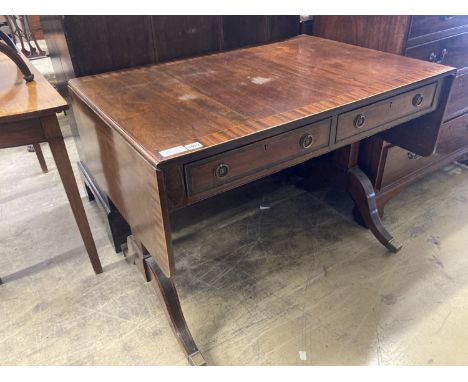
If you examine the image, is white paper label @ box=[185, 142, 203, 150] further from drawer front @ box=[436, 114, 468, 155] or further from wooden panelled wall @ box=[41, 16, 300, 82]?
drawer front @ box=[436, 114, 468, 155]

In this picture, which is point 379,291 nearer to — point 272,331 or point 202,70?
point 272,331

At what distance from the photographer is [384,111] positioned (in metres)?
1.17

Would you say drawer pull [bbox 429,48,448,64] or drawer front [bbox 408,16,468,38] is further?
drawer pull [bbox 429,48,448,64]

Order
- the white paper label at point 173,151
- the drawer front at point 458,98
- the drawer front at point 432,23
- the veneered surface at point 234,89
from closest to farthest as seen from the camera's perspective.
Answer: the white paper label at point 173,151
the veneered surface at point 234,89
the drawer front at point 432,23
the drawer front at point 458,98

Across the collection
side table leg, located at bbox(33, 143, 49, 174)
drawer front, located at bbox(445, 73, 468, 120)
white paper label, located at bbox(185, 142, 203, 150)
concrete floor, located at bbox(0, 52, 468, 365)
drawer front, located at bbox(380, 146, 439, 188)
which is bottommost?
concrete floor, located at bbox(0, 52, 468, 365)

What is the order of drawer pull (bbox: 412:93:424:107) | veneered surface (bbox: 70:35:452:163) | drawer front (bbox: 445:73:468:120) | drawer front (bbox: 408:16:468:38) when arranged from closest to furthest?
veneered surface (bbox: 70:35:452:163)
drawer pull (bbox: 412:93:424:107)
drawer front (bbox: 408:16:468:38)
drawer front (bbox: 445:73:468:120)

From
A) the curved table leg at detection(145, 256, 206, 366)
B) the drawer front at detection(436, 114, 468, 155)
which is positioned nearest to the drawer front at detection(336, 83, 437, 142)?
the drawer front at detection(436, 114, 468, 155)

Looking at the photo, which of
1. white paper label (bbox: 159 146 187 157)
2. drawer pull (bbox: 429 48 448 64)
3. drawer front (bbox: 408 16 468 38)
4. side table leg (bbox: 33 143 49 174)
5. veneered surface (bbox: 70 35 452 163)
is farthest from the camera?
side table leg (bbox: 33 143 49 174)

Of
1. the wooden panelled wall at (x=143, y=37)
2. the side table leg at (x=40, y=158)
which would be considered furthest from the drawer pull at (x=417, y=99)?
the side table leg at (x=40, y=158)

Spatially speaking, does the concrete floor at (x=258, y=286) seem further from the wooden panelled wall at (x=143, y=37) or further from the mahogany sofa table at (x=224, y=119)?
the wooden panelled wall at (x=143, y=37)

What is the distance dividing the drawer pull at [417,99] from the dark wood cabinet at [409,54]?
265mm

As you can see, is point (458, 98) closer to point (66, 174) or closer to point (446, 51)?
point (446, 51)

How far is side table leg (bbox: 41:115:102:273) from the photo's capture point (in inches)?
43.3

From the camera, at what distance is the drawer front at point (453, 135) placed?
174 centimetres
